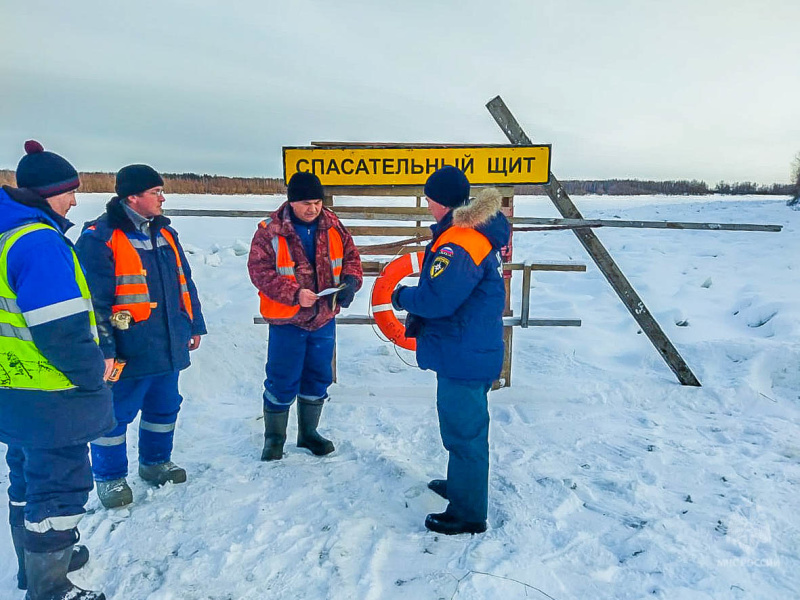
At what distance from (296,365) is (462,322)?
1.32 m

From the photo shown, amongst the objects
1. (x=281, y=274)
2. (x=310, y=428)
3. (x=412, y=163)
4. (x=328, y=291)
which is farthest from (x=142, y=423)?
(x=412, y=163)

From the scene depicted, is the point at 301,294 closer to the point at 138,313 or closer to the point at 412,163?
the point at 138,313

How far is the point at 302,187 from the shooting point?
317 cm

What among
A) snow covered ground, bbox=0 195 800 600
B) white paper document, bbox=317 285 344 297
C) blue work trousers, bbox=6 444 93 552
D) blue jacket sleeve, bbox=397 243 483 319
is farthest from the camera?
white paper document, bbox=317 285 344 297

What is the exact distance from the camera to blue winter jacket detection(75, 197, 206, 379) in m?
2.64

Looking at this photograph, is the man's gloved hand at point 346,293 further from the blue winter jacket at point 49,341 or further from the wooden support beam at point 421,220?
the blue winter jacket at point 49,341


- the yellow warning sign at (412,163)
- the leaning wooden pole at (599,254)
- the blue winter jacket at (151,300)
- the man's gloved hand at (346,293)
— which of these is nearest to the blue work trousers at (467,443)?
the man's gloved hand at (346,293)

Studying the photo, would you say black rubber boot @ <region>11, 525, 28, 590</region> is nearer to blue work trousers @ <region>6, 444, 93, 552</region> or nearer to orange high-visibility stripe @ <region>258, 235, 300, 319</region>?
blue work trousers @ <region>6, 444, 93, 552</region>

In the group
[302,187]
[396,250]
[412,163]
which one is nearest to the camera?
[302,187]

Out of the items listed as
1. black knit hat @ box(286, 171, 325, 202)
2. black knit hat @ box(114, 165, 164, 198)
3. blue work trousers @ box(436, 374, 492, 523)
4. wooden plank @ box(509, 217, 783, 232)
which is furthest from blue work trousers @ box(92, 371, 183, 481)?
wooden plank @ box(509, 217, 783, 232)

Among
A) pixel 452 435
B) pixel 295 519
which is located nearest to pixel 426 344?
pixel 452 435

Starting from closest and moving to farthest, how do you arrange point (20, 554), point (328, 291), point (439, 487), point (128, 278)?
1. point (20, 554)
2. point (128, 278)
3. point (439, 487)
4. point (328, 291)

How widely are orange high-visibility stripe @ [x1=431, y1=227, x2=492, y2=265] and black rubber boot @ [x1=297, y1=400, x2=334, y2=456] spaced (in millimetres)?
1695

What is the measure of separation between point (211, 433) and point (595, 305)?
20.1 ft
